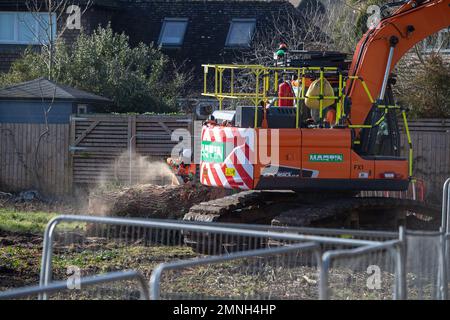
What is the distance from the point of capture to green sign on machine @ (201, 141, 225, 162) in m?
14.2

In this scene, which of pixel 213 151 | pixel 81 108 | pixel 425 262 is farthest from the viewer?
pixel 81 108

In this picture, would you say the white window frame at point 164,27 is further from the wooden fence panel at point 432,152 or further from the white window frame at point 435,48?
the wooden fence panel at point 432,152

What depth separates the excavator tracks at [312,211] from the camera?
14062 mm

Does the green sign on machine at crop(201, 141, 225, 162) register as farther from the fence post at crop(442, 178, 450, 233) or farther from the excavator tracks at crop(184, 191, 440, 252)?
the fence post at crop(442, 178, 450, 233)

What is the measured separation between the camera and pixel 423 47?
24062 millimetres

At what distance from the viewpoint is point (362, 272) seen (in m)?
8.03

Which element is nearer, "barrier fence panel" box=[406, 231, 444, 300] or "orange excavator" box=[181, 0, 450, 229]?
"barrier fence panel" box=[406, 231, 444, 300]

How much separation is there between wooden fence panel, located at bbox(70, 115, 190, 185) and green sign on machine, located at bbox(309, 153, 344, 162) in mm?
9035

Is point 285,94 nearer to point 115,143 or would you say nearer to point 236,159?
point 236,159

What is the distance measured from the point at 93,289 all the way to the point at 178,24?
86.9ft

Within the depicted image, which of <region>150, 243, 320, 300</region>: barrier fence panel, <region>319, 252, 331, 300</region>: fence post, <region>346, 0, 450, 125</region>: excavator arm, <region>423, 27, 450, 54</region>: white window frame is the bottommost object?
<region>150, 243, 320, 300</region>: barrier fence panel

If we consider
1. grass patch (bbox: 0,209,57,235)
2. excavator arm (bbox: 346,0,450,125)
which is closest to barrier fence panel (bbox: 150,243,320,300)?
excavator arm (bbox: 346,0,450,125)

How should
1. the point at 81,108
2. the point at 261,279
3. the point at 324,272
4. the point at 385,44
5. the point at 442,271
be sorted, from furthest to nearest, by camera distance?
the point at 81,108 < the point at 385,44 < the point at 261,279 < the point at 442,271 < the point at 324,272

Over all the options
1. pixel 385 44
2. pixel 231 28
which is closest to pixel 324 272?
pixel 385 44
